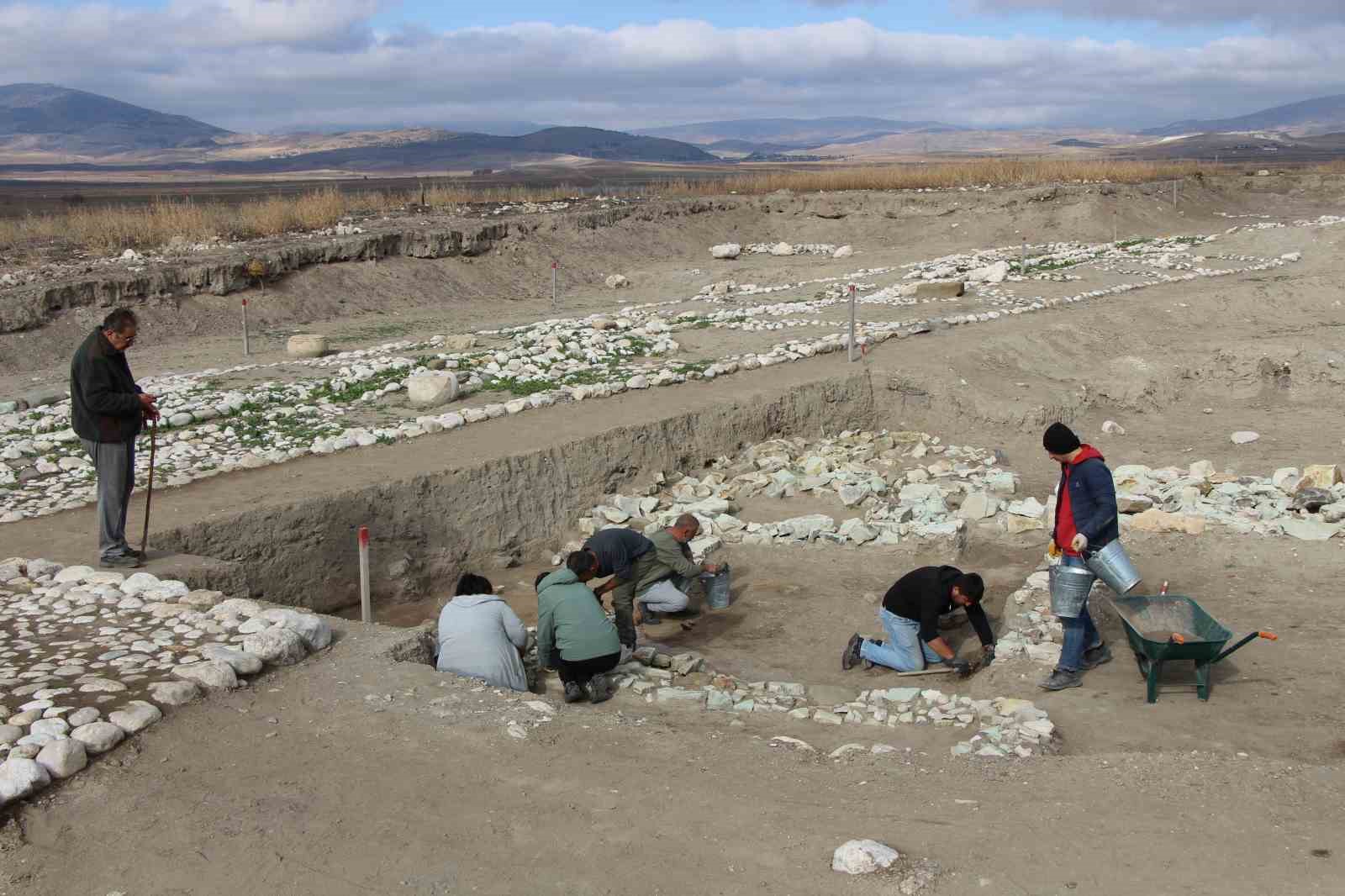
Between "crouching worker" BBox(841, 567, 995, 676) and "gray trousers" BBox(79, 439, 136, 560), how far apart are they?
483 centimetres

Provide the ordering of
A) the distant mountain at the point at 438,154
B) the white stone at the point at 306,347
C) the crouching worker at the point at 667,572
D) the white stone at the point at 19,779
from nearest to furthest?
the white stone at the point at 19,779
the crouching worker at the point at 667,572
the white stone at the point at 306,347
the distant mountain at the point at 438,154

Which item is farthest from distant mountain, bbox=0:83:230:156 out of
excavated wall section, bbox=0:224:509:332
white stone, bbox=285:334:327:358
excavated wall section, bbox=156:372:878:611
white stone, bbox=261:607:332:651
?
white stone, bbox=261:607:332:651

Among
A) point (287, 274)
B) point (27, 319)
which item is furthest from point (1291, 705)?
point (287, 274)

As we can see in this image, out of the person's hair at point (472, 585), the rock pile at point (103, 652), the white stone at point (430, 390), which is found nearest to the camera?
the rock pile at point (103, 652)

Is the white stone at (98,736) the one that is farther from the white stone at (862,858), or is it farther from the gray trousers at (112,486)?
the white stone at (862,858)

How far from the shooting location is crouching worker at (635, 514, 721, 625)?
850 centimetres

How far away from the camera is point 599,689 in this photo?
6430 millimetres

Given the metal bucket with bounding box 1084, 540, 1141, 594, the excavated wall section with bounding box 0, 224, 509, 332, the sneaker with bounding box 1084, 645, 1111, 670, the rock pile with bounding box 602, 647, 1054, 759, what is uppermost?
the excavated wall section with bounding box 0, 224, 509, 332

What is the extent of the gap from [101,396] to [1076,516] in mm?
5904

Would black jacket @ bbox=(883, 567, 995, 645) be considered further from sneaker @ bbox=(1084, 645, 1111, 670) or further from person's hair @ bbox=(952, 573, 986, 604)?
sneaker @ bbox=(1084, 645, 1111, 670)

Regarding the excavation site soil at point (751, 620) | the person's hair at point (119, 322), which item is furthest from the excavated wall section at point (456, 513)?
the person's hair at point (119, 322)

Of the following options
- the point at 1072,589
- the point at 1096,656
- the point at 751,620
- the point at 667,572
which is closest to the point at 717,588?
the point at 751,620

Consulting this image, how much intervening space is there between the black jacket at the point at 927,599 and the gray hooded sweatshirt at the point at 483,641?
2.38 m

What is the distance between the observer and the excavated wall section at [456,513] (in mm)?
8891
